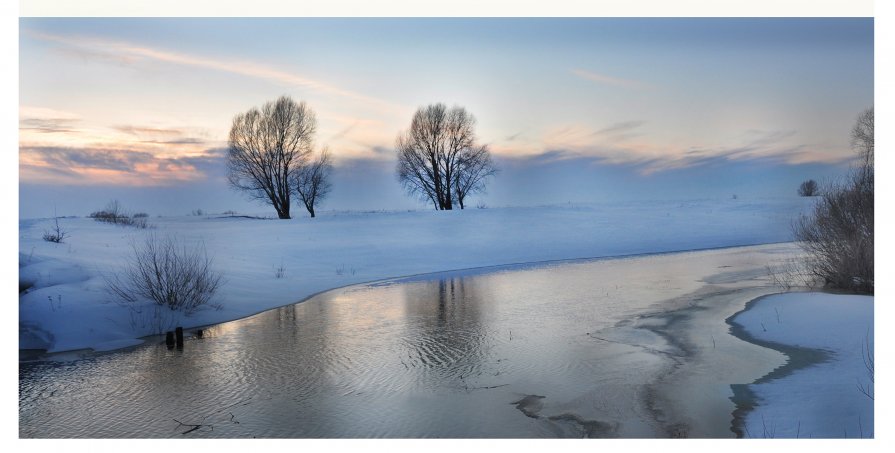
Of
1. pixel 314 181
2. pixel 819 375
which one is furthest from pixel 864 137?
pixel 314 181

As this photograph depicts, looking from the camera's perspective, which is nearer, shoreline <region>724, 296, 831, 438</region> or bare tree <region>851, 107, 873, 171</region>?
shoreline <region>724, 296, 831, 438</region>

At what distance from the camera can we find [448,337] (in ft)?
30.0

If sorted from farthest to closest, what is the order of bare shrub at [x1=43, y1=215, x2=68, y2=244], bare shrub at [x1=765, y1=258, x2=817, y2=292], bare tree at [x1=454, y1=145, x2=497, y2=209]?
bare tree at [x1=454, y1=145, x2=497, y2=209]
bare shrub at [x1=43, y1=215, x2=68, y2=244]
bare shrub at [x1=765, y1=258, x2=817, y2=292]

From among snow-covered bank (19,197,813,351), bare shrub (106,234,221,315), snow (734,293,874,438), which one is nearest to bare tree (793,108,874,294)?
snow (734,293,874,438)

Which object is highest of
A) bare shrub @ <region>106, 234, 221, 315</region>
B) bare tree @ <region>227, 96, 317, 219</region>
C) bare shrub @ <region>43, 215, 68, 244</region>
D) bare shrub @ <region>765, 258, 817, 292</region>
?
bare tree @ <region>227, 96, 317, 219</region>

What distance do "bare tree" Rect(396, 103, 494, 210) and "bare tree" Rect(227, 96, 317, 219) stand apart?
3.97 m

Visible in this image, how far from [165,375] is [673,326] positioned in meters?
7.01

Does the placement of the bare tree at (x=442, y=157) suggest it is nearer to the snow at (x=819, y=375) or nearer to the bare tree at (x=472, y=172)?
the bare tree at (x=472, y=172)

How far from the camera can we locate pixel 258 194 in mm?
27453

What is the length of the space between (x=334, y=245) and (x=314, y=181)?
22.9 feet

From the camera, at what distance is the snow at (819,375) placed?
554 centimetres

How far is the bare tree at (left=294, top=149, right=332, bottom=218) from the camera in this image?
2553 centimetres

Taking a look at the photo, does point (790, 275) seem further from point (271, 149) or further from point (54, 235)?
point (271, 149)

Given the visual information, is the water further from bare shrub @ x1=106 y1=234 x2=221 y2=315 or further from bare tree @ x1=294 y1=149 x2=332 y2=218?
bare tree @ x1=294 y1=149 x2=332 y2=218
